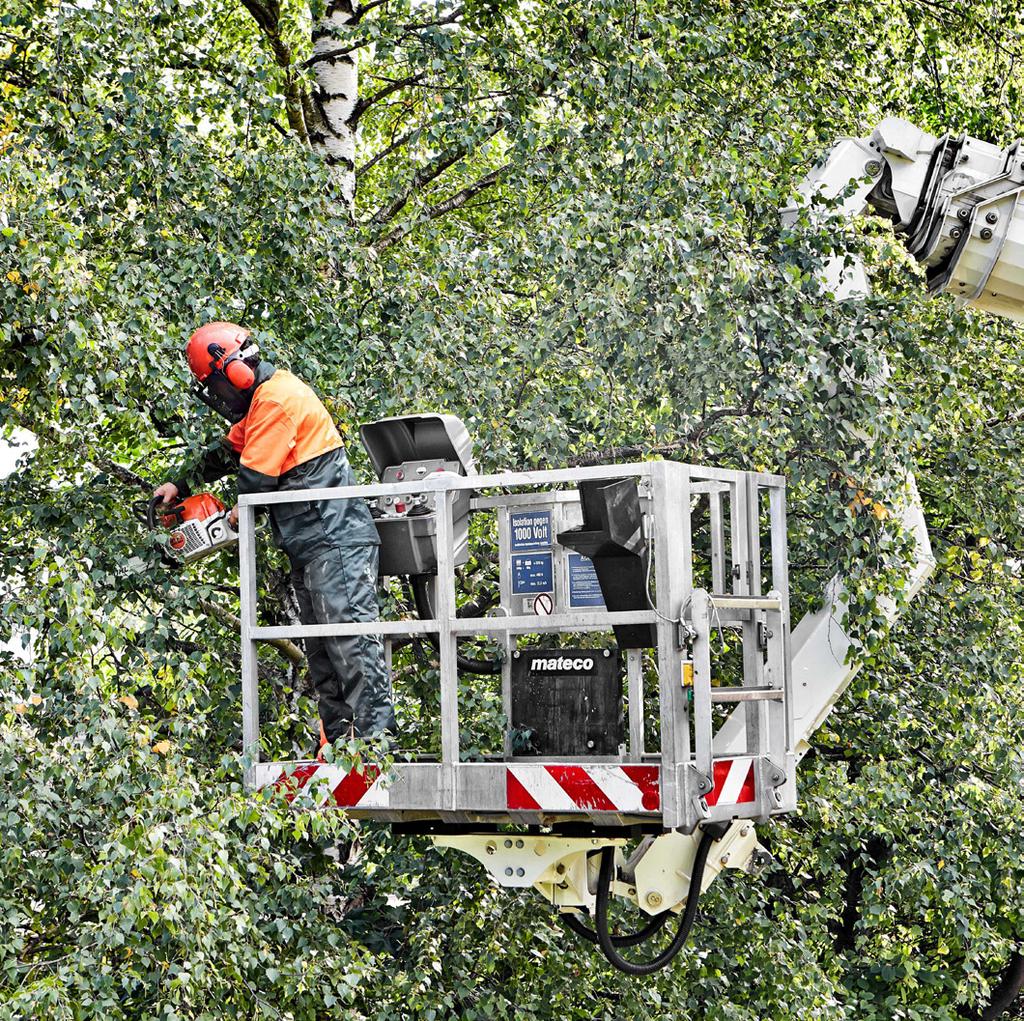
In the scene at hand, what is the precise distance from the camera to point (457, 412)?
7.81m

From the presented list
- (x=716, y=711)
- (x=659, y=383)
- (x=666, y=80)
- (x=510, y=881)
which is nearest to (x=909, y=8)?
(x=666, y=80)

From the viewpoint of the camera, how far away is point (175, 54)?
30.7 ft

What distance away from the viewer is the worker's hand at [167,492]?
6910 millimetres

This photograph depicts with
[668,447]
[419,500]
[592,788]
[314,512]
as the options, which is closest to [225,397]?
[314,512]

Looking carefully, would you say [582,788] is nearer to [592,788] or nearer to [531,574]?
[592,788]

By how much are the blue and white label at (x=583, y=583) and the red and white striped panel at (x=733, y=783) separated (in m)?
0.87

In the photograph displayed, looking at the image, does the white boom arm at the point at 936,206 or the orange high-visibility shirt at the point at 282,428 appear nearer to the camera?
the orange high-visibility shirt at the point at 282,428

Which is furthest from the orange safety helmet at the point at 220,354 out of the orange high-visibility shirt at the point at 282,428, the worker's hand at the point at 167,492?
the worker's hand at the point at 167,492

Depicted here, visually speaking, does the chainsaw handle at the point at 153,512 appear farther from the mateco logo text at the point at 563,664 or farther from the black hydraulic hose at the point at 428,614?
the mateco logo text at the point at 563,664

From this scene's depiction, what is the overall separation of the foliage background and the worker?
0.93 ft

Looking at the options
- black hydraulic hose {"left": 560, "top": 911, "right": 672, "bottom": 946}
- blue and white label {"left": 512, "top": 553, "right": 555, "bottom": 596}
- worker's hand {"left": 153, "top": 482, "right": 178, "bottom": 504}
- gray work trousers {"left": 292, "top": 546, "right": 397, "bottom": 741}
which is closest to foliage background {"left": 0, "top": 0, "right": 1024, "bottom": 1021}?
worker's hand {"left": 153, "top": 482, "right": 178, "bottom": 504}

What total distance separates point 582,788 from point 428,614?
1484mm

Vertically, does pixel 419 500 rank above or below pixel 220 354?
below

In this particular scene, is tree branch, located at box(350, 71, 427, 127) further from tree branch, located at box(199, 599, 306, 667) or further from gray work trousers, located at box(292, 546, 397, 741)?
gray work trousers, located at box(292, 546, 397, 741)
